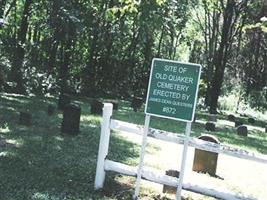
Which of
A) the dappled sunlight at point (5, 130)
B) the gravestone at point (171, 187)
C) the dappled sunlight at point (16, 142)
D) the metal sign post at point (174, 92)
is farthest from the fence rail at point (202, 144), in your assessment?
the dappled sunlight at point (5, 130)

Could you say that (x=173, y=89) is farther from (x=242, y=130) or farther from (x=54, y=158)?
(x=242, y=130)

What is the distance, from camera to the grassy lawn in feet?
27.9

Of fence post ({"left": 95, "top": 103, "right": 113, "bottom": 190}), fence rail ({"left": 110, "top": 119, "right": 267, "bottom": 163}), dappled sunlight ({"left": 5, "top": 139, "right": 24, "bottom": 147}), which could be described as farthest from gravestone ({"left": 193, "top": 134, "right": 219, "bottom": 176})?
dappled sunlight ({"left": 5, "top": 139, "right": 24, "bottom": 147})

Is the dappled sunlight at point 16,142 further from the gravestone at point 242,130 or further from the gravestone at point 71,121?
the gravestone at point 242,130

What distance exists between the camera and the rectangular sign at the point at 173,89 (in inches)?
308

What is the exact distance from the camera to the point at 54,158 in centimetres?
1093

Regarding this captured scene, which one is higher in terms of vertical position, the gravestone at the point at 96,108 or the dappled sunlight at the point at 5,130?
the gravestone at the point at 96,108

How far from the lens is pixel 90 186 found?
29.3 feet

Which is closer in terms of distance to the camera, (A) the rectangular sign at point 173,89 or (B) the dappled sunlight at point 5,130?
(A) the rectangular sign at point 173,89

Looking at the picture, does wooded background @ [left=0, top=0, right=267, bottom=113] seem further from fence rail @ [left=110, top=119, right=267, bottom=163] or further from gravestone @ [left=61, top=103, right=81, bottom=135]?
Answer: fence rail @ [left=110, top=119, right=267, bottom=163]

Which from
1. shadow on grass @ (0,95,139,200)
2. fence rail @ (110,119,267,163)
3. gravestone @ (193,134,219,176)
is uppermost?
fence rail @ (110,119,267,163)

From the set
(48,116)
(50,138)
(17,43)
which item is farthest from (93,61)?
(50,138)

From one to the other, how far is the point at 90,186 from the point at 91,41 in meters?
28.7

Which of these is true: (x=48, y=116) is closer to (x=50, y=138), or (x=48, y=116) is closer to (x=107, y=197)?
(x=50, y=138)
